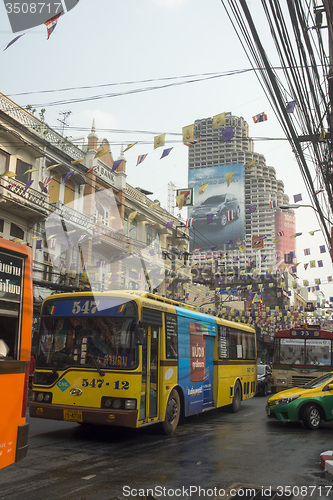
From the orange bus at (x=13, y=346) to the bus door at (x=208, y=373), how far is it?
332 inches

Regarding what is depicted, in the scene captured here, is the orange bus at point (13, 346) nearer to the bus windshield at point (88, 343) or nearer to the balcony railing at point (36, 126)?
the bus windshield at point (88, 343)

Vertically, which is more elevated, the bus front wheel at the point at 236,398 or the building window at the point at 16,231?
the building window at the point at 16,231

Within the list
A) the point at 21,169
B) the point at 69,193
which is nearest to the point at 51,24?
the point at 21,169

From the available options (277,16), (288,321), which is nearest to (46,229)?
(277,16)

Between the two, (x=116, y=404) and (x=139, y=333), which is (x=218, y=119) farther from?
(x=116, y=404)

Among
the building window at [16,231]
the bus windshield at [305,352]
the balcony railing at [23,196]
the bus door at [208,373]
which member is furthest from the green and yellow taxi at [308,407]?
the building window at [16,231]

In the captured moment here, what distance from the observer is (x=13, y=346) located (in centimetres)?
575

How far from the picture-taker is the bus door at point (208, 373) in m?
13.6

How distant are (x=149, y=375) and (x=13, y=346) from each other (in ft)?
15.9

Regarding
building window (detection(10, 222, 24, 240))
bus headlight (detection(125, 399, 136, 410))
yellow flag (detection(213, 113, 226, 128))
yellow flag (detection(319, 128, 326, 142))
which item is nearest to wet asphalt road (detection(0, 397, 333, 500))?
bus headlight (detection(125, 399, 136, 410))

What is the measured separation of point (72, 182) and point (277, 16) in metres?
20.4

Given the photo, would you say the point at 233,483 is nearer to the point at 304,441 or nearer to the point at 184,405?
the point at 304,441

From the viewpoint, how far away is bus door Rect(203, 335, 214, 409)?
13554 mm

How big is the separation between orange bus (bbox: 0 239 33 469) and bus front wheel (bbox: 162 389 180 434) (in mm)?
5467
